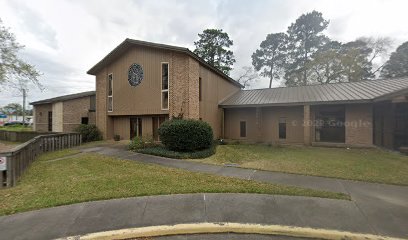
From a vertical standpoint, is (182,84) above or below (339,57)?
below

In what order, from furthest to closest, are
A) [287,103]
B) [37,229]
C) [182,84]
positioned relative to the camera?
[287,103], [182,84], [37,229]

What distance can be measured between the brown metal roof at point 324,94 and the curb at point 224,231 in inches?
463

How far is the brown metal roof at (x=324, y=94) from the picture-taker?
12.8m

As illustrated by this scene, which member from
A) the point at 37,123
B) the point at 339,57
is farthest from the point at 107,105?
the point at 339,57

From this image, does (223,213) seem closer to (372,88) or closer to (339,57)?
(372,88)

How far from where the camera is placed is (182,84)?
13711mm

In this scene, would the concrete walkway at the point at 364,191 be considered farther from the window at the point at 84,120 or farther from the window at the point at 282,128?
the window at the point at 84,120

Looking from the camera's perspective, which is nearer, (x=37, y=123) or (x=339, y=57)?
(x=37, y=123)

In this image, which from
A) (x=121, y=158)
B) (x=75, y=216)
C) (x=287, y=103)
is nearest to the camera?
(x=75, y=216)

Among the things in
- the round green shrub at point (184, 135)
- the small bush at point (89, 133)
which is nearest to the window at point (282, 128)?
the round green shrub at point (184, 135)

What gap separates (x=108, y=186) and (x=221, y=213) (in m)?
3.57

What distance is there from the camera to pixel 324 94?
15.0 meters

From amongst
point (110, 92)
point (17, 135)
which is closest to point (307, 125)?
point (110, 92)

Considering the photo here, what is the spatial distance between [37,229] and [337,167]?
9879 mm
